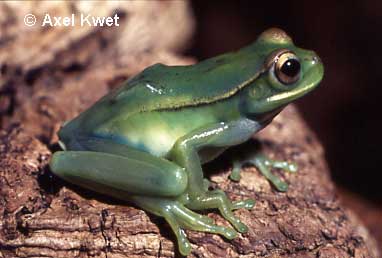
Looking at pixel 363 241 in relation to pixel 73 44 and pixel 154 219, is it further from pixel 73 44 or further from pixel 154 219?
pixel 73 44

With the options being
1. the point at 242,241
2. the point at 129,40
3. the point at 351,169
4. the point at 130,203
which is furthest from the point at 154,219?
the point at 351,169

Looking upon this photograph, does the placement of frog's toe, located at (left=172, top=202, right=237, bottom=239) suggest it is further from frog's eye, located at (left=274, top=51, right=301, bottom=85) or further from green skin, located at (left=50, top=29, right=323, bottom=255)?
frog's eye, located at (left=274, top=51, right=301, bottom=85)

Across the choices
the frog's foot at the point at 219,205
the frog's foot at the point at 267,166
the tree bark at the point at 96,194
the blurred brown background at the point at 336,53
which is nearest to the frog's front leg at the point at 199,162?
the frog's foot at the point at 219,205

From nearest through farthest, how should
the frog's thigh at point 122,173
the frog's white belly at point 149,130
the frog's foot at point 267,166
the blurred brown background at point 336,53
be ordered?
the frog's thigh at point 122,173 < the frog's white belly at point 149,130 < the frog's foot at point 267,166 < the blurred brown background at point 336,53

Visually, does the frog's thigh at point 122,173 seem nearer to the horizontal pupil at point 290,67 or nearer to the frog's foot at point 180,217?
the frog's foot at point 180,217

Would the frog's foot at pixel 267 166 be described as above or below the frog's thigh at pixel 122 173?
below

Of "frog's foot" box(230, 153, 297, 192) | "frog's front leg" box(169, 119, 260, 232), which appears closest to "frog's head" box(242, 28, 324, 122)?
"frog's front leg" box(169, 119, 260, 232)

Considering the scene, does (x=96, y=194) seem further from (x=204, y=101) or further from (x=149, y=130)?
(x=204, y=101)
